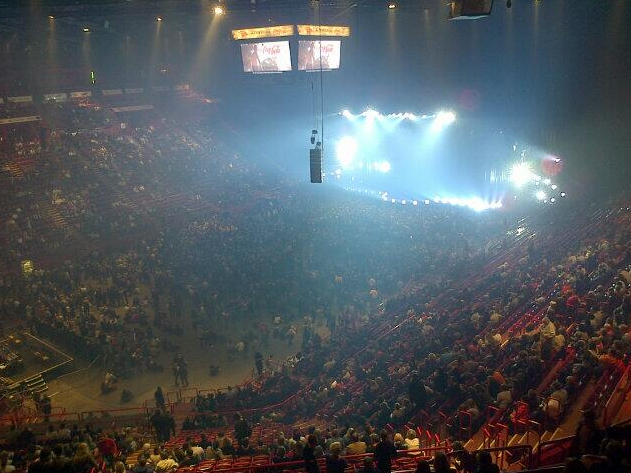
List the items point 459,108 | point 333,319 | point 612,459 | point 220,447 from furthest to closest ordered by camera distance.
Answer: point 459,108 < point 333,319 < point 220,447 < point 612,459

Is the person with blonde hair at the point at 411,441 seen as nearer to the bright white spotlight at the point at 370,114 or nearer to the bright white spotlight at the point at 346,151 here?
the bright white spotlight at the point at 370,114

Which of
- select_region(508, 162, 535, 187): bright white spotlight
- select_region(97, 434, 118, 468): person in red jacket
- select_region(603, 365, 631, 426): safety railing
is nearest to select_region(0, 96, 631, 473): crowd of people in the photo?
select_region(603, 365, 631, 426): safety railing

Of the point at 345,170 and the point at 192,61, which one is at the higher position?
the point at 192,61

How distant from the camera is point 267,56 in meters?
21.9

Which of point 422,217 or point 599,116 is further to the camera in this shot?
point 422,217

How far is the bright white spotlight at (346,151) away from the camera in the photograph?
36125mm

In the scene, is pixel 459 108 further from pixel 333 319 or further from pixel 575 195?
pixel 333 319

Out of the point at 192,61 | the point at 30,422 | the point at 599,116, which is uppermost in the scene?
the point at 192,61

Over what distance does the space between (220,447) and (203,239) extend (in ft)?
44.4

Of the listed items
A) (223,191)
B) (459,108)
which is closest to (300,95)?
(223,191)

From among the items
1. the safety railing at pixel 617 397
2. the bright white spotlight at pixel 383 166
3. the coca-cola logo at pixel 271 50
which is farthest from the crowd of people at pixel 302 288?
the coca-cola logo at pixel 271 50

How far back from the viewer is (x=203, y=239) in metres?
21.1

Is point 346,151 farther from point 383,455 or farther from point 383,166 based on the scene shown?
point 383,455

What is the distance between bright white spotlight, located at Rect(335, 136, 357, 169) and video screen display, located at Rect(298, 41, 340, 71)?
13098 mm
